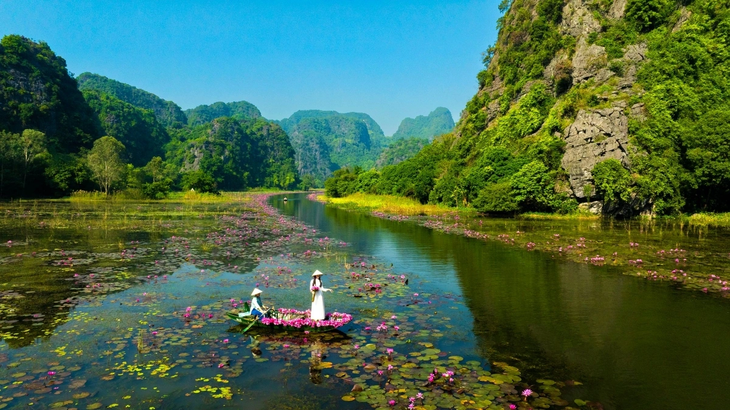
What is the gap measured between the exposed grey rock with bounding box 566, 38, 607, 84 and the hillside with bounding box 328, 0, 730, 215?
0.51 ft

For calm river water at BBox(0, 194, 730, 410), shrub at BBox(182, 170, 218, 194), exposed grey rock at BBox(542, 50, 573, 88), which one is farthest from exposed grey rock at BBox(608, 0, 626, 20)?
shrub at BBox(182, 170, 218, 194)

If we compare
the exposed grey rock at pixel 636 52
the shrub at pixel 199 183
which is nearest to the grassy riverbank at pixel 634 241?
the exposed grey rock at pixel 636 52

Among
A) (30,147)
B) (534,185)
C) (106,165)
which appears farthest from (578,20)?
(30,147)

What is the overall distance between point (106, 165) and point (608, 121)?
285 ft

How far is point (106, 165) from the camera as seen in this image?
3351 inches

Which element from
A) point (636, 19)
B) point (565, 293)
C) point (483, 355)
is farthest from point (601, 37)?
point (483, 355)

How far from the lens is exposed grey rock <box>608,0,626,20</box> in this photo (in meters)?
66.8

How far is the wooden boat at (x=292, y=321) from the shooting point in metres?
11.5

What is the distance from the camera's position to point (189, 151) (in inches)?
7544

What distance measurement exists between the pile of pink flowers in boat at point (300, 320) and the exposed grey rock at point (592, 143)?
150ft

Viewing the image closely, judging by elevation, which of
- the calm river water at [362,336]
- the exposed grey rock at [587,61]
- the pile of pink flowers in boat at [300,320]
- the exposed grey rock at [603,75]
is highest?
the exposed grey rock at [587,61]

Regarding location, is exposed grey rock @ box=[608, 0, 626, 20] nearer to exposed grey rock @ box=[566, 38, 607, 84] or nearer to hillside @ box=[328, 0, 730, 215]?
hillside @ box=[328, 0, 730, 215]

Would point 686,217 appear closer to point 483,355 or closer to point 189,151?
point 483,355

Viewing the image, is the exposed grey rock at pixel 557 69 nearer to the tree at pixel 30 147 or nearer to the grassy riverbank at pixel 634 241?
the grassy riverbank at pixel 634 241
